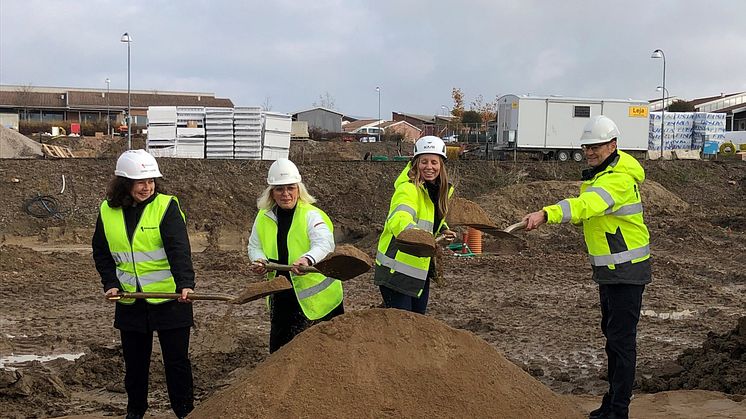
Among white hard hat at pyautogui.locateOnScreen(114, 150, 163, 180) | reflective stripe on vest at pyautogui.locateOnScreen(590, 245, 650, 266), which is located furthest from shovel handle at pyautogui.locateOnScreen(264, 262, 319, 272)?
reflective stripe on vest at pyautogui.locateOnScreen(590, 245, 650, 266)

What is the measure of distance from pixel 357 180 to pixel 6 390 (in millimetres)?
16448

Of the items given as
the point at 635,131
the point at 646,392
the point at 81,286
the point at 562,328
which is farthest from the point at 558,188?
the point at 646,392

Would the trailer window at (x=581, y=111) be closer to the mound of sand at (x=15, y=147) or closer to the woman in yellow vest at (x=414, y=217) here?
the mound of sand at (x=15, y=147)

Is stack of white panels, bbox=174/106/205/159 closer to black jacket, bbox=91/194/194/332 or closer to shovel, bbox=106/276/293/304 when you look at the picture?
black jacket, bbox=91/194/194/332

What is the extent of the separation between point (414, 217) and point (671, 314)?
6.72 meters

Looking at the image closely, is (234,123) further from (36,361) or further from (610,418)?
(610,418)

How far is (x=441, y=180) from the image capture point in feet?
16.5

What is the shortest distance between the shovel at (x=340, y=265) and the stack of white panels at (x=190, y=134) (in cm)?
1810

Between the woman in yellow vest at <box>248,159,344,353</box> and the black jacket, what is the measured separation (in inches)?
17.5

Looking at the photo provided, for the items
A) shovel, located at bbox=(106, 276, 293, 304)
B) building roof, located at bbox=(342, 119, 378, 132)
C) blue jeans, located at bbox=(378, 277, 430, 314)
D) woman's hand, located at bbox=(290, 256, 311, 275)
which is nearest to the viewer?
shovel, located at bbox=(106, 276, 293, 304)

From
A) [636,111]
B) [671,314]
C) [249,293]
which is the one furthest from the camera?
[636,111]

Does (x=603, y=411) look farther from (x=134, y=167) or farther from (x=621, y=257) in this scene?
(x=134, y=167)

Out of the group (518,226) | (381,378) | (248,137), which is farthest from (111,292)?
(248,137)

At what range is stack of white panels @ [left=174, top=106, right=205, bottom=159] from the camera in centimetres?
2194
